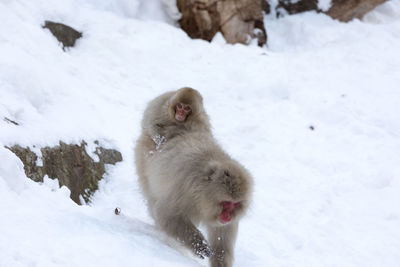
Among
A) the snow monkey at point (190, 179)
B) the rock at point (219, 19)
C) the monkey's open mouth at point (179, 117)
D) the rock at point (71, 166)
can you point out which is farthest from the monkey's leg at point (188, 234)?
the rock at point (219, 19)

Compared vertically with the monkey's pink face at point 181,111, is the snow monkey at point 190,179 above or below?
below

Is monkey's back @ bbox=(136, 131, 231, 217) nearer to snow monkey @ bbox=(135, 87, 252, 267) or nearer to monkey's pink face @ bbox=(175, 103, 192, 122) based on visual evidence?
snow monkey @ bbox=(135, 87, 252, 267)

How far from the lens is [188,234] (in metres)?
3.04

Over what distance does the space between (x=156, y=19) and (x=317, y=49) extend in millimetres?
3002

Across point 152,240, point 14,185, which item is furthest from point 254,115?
point 14,185

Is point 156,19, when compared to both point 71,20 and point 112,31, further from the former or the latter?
point 71,20

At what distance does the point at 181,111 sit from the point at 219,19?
5.35 m

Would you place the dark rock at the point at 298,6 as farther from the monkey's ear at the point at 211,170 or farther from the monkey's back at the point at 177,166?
the monkey's ear at the point at 211,170

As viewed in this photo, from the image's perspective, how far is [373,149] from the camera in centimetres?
581

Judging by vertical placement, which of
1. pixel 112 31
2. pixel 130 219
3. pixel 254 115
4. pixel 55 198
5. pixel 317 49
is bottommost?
pixel 317 49

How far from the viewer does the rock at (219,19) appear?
27.7 ft

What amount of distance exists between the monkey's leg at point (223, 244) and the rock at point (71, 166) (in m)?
1.26

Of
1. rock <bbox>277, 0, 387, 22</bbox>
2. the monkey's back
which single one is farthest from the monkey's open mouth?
rock <bbox>277, 0, 387, 22</bbox>

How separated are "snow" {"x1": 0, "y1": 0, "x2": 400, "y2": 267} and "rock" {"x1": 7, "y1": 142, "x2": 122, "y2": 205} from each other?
9 centimetres
